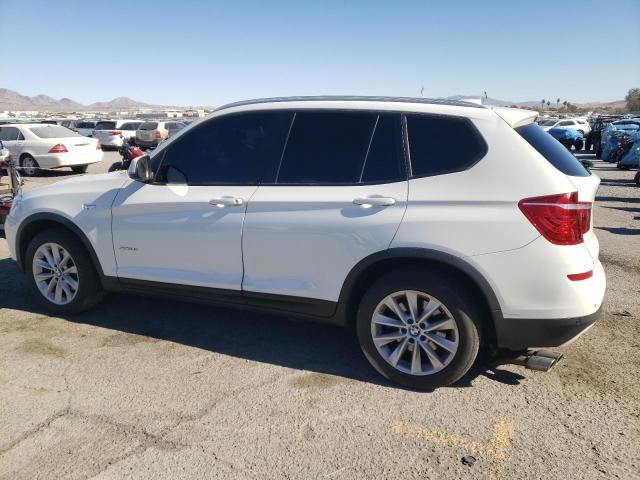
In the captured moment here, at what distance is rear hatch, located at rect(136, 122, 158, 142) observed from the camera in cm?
3005

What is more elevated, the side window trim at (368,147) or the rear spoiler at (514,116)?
the rear spoiler at (514,116)

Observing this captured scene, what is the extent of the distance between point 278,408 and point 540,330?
162 centimetres

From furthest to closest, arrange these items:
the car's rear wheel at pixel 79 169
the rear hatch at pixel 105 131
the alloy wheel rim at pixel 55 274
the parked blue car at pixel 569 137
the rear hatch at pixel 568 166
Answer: the rear hatch at pixel 105 131 < the parked blue car at pixel 569 137 < the car's rear wheel at pixel 79 169 < the alloy wheel rim at pixel 55 274 < the rear hatch at pixel 568 166

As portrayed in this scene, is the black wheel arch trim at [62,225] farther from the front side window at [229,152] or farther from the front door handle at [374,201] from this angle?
the front door handle at [374,201]

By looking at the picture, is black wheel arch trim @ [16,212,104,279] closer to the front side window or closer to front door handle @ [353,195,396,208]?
the front side window

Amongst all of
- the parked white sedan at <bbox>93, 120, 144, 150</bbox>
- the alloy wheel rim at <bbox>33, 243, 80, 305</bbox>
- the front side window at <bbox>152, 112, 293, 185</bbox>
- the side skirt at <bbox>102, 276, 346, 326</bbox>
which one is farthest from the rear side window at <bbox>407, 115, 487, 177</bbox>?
the parked white sedan at <bbox>93, 120, 144, 150</bbox>

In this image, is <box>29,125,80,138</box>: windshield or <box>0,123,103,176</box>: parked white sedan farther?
<box>29,125,80,138</box>: windshield

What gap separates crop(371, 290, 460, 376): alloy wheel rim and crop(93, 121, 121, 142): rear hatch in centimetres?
2910

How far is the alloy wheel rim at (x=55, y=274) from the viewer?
15.3ft

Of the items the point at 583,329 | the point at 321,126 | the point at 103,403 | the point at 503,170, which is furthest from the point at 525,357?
the point at 103,403

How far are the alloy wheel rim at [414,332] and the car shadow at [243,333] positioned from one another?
8.7 inches

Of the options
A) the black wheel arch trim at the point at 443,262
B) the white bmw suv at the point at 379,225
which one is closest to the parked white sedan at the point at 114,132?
the white bmw suv at the point at 379,225

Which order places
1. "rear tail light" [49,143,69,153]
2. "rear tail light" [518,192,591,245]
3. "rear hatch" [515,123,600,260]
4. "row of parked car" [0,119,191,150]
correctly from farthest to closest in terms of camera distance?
"row of parked car" [0,119,191,150] → "rear tail light" [49,143,69,153] → "rear hatch" [515,123,600,260] → "rear tail light" [518,192,591,245]

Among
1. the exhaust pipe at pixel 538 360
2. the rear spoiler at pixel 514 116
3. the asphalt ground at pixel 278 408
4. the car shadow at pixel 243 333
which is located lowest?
the car shadow at pixel 243 333
